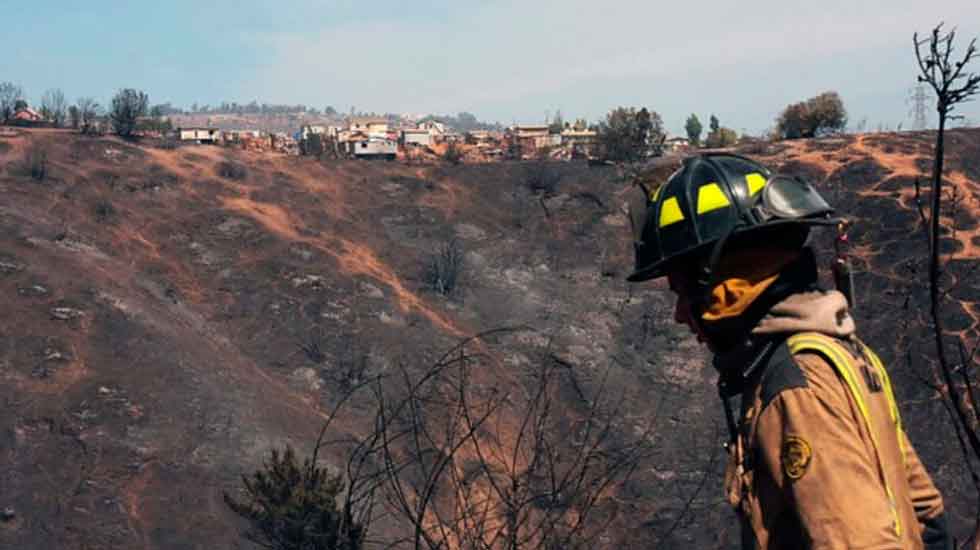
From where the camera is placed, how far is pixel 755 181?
2191 millimetres

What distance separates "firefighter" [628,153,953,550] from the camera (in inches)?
70.8

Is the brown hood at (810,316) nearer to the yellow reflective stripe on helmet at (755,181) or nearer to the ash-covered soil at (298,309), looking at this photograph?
the yellow reflective stripe on helmet at (755,181)

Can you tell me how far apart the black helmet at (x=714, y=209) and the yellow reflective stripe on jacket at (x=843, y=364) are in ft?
0.83

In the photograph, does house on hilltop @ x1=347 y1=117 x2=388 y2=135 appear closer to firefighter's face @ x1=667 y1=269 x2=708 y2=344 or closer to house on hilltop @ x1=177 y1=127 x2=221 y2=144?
house on hilltop @ x1=177 y1=127 x2=221 y2=144

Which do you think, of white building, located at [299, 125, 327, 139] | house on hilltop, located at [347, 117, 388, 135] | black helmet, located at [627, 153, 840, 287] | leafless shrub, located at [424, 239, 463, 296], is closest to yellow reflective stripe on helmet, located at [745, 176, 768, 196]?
black helmet, located at [627, 153, 840, 287]

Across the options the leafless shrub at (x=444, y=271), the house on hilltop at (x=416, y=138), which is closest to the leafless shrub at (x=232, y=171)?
the leafless shrub at (x=444, y=271)

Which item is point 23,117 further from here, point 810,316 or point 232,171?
point 810,316

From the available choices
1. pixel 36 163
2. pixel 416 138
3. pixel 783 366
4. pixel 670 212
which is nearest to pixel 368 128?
pixel 416 138

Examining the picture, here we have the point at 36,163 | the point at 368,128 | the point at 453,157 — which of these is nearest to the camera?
the point at 36,163

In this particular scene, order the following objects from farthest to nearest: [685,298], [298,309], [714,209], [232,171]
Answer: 1. [232,171]
2. [298,309]
3. [685,298]
4. [714,209]

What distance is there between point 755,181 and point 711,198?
0.39ft

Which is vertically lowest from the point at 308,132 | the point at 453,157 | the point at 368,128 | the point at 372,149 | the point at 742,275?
the point at 742,275

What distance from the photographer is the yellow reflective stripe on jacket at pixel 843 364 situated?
1852 millimetres

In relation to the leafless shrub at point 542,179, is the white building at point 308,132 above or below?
above
